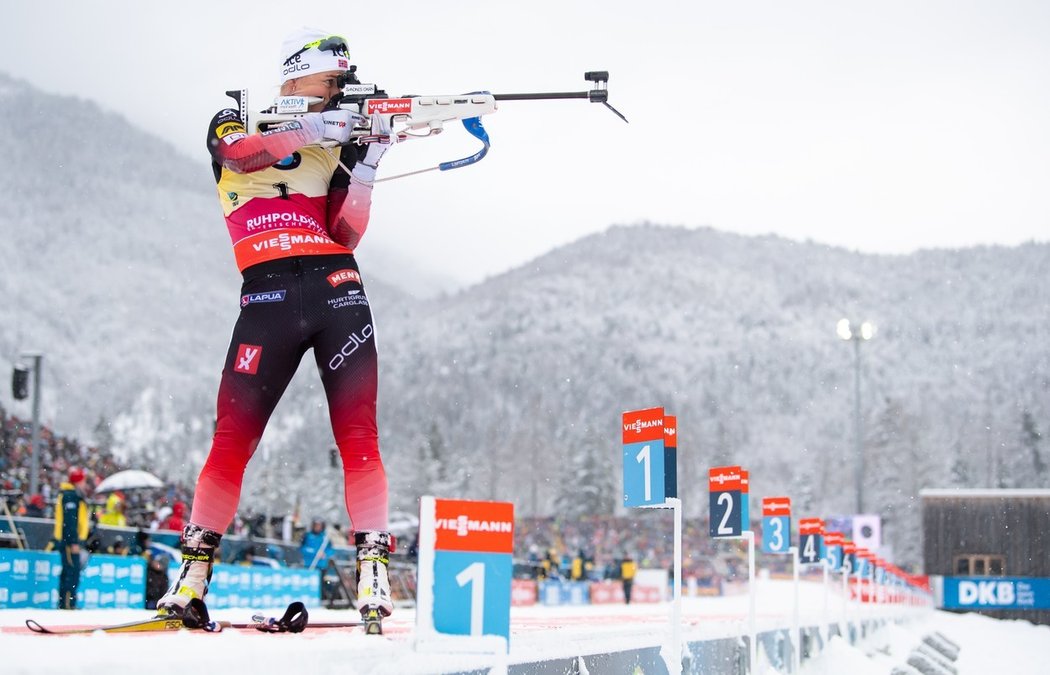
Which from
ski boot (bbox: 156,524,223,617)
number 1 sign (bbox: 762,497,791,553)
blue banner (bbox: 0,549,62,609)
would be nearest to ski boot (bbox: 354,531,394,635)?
ski boot (bbox: 156,524,223,617)

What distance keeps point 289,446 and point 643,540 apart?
76815 millimetres

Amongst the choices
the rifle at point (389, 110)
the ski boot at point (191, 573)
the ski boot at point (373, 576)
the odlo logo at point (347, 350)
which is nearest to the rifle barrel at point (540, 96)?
the rifle at point (389, 110)

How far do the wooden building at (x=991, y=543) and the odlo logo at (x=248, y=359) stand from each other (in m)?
42.9

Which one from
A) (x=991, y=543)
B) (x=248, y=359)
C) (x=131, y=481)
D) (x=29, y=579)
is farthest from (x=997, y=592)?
(x=248, y=359)

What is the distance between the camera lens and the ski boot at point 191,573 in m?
4.59

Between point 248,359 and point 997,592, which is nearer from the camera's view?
point 248,359

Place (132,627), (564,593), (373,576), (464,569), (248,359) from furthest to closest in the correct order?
(564,593) → (248,359) → (373,576) → (132,627) → (464,569)

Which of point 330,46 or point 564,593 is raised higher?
point 330,46

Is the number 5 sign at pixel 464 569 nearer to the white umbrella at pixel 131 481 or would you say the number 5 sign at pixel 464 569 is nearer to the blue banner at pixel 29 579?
the blue banner at pixel 29 579

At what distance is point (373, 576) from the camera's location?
15.5ft

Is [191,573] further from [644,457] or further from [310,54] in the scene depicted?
[644,457]

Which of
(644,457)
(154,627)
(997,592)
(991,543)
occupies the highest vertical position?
(644,457)

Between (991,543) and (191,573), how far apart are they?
43.4 m

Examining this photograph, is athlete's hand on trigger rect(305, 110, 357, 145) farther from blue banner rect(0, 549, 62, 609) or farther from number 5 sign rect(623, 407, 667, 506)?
blue banner rect(0, 549, 62, 609)
